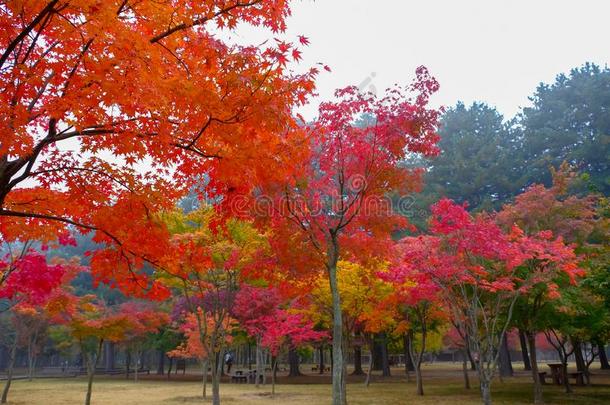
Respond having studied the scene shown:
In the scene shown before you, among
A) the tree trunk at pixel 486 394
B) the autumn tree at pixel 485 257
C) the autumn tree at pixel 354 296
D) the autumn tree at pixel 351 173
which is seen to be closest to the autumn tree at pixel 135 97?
the autumn tree at pixel 351 173

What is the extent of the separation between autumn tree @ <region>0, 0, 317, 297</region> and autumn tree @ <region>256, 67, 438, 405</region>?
139 inches

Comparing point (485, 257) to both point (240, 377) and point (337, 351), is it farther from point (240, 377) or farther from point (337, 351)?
point (240, 377)

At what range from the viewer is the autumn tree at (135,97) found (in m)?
4.49

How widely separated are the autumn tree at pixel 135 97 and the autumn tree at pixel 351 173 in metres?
3.53

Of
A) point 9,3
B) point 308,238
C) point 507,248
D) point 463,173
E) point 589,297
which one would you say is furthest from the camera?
point 463,173

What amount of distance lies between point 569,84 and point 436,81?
1424 inches

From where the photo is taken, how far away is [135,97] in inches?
182

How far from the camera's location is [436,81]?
31.4 feet

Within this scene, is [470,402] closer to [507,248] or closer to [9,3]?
[507,248]

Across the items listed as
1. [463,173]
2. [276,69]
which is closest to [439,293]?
[276,69]

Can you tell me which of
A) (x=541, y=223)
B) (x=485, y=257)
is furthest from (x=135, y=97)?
(x=541, y=223)

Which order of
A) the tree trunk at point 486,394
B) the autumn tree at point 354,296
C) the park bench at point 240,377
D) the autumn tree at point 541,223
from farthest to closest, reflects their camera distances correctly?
the park bench at point 240,377 → the autumn tree at point 354,296 → the autumn tree at point 541,223 → the tree trunk at point 486,394

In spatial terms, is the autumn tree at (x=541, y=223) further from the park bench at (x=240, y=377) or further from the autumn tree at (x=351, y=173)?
the park bench at (x=240, y=377)

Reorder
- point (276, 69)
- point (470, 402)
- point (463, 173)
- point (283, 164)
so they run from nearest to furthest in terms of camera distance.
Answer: point (276, 69) < point (283, 164) < point (470, 402) < point (463, 173)
